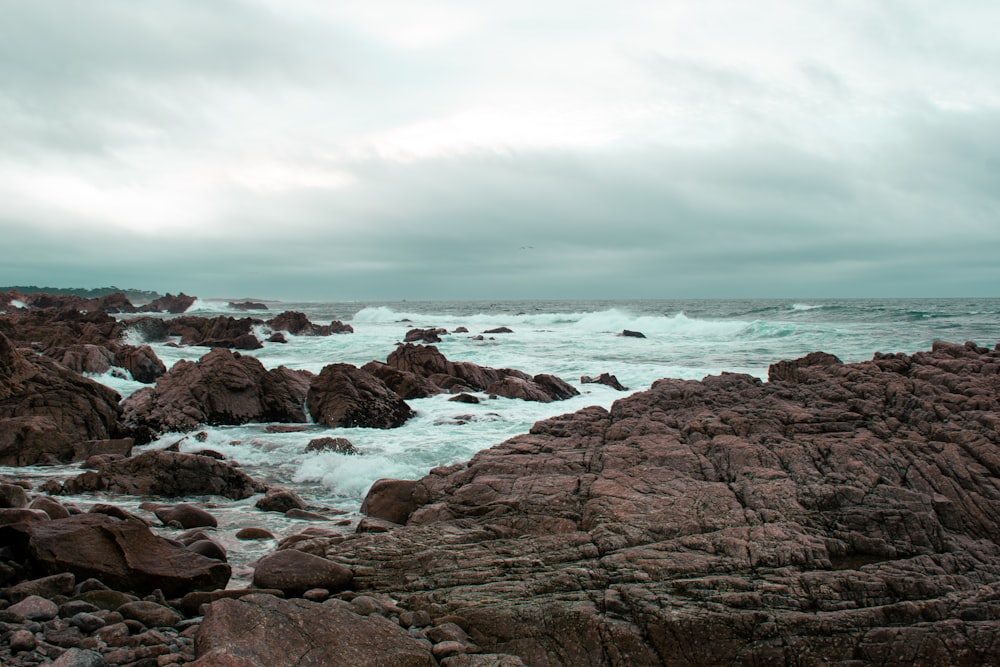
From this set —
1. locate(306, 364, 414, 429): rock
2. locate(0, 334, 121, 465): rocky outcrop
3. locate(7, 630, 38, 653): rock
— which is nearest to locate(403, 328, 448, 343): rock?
locate(306, 364, 414, 429): rock

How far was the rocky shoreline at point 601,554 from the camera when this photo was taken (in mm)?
4324

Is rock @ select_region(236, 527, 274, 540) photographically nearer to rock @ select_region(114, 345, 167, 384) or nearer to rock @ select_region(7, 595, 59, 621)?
rock @ select_region(7, 595, 59, 621)

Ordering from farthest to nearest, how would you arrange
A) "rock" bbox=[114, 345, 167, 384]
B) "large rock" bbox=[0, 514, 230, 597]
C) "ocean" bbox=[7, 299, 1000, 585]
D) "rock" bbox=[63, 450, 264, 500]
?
1. "rock" bbox=[114, 345, 167, 384]
2. "ocean" bbox=[7, 299, 1000, 585]
3. "rock" bbox=[63, 450, 264, 500]
4. "large rock" bbox=[0, 514, 230, 597]

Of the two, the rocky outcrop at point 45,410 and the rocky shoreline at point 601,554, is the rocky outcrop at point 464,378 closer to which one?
the rocky outcrop at point 45,410

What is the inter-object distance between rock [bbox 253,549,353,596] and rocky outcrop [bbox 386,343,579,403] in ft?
42.1

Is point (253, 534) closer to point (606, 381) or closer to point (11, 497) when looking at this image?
point (11, 497)

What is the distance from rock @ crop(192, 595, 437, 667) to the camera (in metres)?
3.88

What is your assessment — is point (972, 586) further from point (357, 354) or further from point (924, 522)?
point (357, 354)

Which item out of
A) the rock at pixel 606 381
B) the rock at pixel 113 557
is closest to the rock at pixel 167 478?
the rock at pixel 113 557

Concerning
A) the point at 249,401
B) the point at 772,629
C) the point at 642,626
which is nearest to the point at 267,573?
the point at 642,626

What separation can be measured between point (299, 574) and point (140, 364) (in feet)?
60.6

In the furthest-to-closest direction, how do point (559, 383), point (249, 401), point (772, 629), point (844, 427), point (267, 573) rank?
1. point (559, 383)
2. point (249, 401)
3. point (844, 427)
4. point (267, 573)
5. point (772, 629)

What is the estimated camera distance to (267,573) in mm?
5359

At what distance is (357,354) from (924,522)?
101 ft
